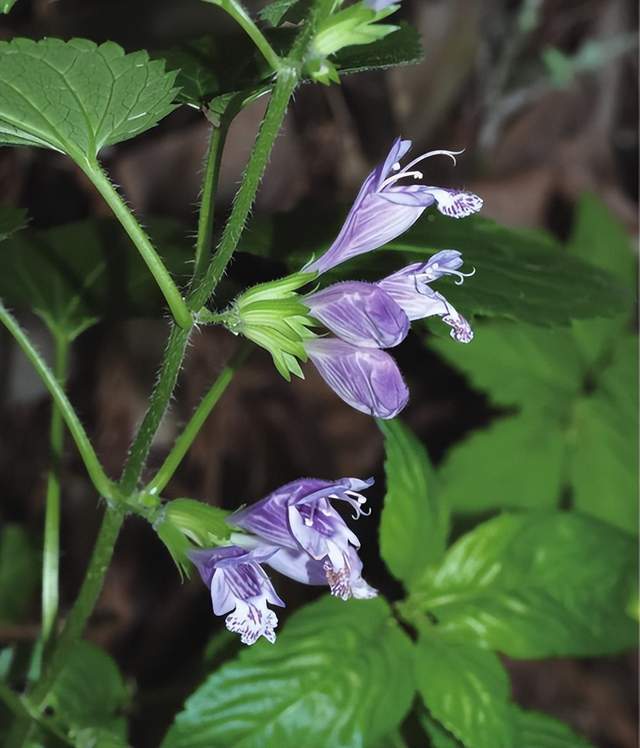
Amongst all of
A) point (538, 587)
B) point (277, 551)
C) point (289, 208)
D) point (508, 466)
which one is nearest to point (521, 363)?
point (508, 466)

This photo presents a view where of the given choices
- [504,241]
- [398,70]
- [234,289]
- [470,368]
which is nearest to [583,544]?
[504,241]

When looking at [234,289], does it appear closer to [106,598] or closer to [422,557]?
[422,557]

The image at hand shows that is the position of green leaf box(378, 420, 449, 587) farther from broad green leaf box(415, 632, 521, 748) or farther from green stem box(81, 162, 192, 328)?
green stem box(81, 162, 192, 328)

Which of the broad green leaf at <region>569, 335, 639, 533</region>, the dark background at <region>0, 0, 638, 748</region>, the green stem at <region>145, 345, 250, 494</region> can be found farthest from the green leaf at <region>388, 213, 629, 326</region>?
the dark background at <region>0, 0, 638, 748</region>

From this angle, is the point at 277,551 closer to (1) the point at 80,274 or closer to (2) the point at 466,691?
(2) the point at 466,691

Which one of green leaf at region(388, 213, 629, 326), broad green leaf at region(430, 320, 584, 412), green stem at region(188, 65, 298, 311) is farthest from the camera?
broad green leaf at region(430, 320, 584, 412)

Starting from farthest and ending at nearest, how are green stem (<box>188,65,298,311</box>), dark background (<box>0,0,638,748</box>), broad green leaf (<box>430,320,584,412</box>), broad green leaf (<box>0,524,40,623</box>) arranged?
dark background (<box>0,0,638,748</box>) → broad green leaf (<box>430,320,584,412</box>) → broad green leaf (<box>0,524,40,623</box>) → green stem (<box>188,65,298,311</box>)
